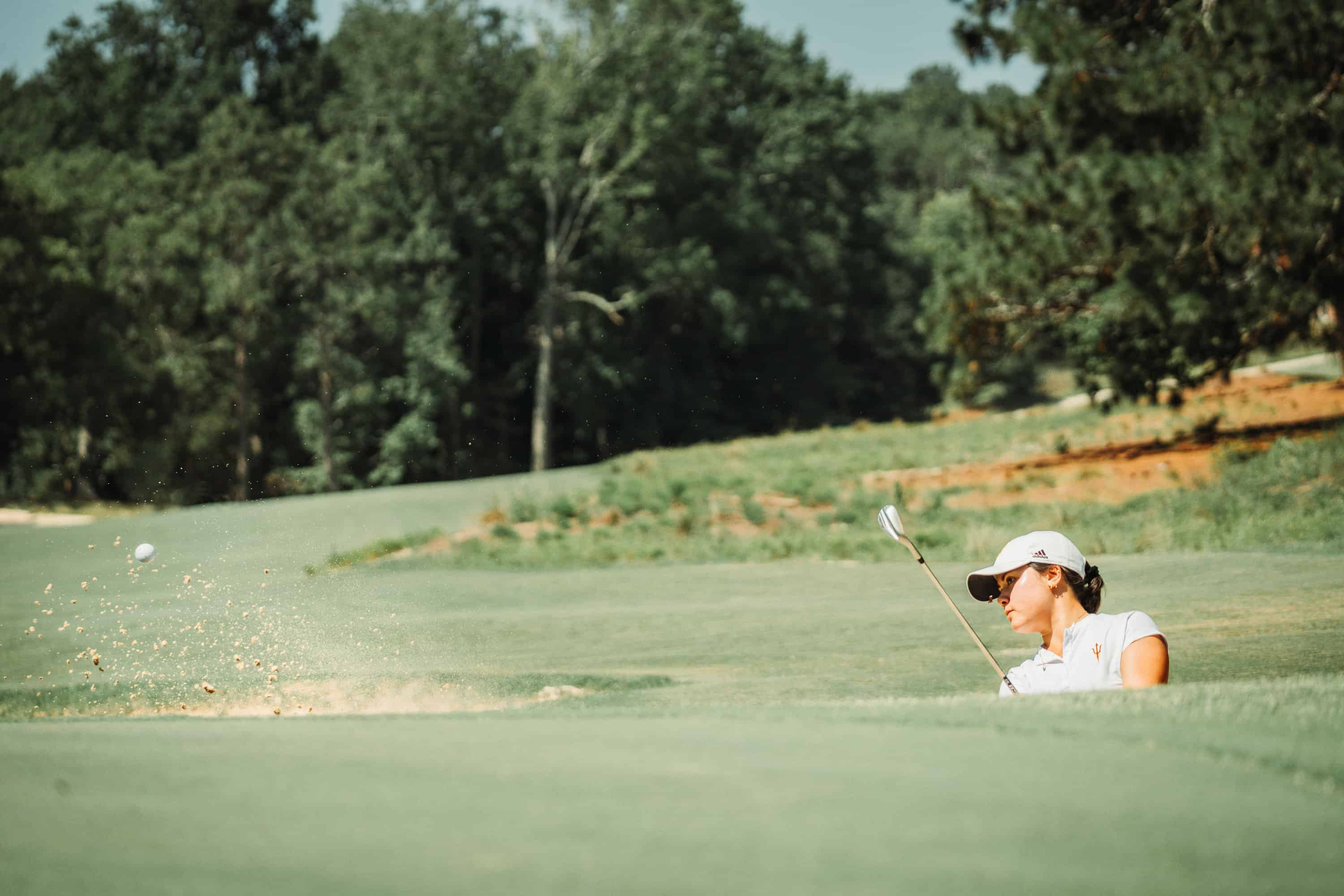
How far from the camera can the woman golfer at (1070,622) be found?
5.52 meters

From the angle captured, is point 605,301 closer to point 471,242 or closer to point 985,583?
point 471,242

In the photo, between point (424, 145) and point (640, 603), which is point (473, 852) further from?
point (424, 145)

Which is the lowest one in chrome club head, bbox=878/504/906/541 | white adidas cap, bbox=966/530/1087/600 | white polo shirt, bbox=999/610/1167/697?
white polo shirt, bbox=999/610/1167/697

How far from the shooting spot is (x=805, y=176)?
66125mm

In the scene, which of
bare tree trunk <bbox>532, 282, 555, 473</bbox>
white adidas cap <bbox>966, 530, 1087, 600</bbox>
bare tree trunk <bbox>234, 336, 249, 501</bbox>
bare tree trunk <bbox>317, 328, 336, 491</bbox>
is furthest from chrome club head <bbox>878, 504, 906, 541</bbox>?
bare tree trunk <bbox>532, 282, 555, 473</bbox>

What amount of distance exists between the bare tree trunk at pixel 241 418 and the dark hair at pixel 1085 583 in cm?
4470

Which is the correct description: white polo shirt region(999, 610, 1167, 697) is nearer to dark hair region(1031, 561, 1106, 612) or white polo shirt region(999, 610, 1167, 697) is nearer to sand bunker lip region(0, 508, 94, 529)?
dark hair region(1031, 561, 1106, 612)

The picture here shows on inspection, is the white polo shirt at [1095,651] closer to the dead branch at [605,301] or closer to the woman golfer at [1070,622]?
the woman golfer at [1070,622]

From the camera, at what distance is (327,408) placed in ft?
159

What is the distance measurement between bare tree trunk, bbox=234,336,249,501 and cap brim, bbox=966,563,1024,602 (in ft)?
146

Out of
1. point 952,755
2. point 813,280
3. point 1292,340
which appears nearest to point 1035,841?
point 952,755

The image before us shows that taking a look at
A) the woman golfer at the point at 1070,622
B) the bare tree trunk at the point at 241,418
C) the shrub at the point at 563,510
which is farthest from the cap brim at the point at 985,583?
the bare tree trunk at the point at 241,418

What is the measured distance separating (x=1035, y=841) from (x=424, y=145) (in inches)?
1910

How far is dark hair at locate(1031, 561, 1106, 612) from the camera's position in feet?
18.7
